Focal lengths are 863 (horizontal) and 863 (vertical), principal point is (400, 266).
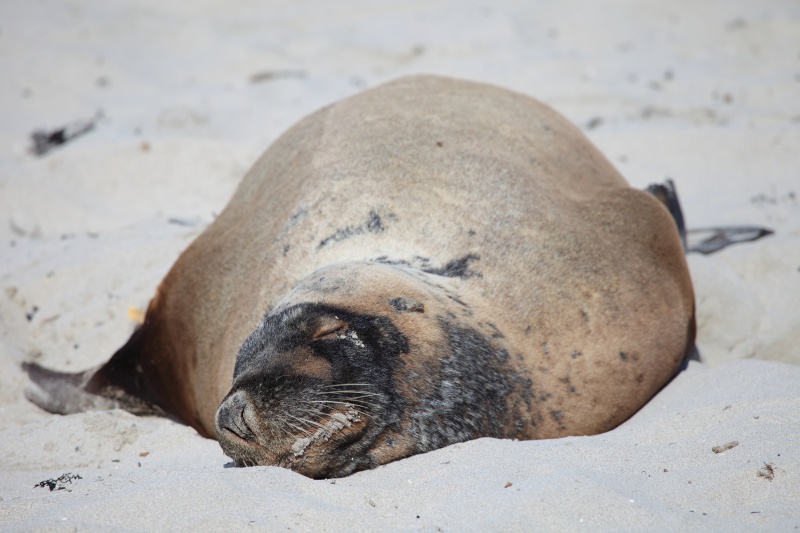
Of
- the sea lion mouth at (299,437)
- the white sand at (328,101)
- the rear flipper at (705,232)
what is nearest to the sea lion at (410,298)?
the sea lion mouth at (299,437)

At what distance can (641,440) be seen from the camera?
2.67 meters

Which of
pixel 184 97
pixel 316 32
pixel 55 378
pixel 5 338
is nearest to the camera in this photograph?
pixel 55 378

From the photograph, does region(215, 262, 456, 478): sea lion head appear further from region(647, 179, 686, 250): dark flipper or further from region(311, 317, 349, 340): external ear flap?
region(647, 179, 686, 250): dark flipper

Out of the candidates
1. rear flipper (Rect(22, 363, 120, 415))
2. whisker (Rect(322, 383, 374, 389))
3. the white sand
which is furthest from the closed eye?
rear flipper (Rect(22, 363, 120, 415))

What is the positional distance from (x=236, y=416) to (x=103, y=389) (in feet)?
5.20

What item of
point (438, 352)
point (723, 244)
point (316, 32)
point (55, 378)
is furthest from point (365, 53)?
point (438, 352)

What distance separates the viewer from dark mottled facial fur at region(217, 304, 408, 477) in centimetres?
238

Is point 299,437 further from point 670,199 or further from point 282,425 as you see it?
point 670,199

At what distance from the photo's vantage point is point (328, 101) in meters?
6.76

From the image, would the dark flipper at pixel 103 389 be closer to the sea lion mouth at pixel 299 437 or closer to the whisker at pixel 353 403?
the sea lion mouth at pixel 299 437

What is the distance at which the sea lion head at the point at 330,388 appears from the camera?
93.9 inches

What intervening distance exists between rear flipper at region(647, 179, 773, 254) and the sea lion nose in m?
2.69

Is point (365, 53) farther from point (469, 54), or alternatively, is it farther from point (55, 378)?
point (55, 378)

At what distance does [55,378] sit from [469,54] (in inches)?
196
